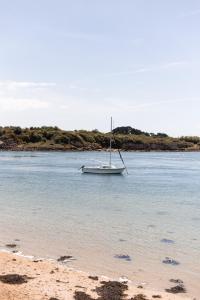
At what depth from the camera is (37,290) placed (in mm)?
16719

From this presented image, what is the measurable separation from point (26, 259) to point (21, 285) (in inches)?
183

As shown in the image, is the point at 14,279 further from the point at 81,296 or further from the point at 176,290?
the point at 176,290

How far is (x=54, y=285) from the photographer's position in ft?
57.6

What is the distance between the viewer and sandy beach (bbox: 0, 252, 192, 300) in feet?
53.5

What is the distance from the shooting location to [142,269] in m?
21.4

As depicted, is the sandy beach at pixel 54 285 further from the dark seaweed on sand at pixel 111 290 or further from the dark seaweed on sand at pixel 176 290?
the dark seaweed on sand at pixel 176 290

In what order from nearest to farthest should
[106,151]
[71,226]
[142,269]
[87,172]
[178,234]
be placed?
[142,269] < [178,234] < [71,226] < [87,172] < [106,151]

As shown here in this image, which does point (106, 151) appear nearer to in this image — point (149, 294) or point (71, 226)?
point (71, 226)

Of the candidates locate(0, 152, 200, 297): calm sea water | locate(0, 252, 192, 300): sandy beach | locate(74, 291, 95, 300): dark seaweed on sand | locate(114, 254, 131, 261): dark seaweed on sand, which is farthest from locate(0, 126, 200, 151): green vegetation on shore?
locate(74, 291, 95, 300): dark seaweed on sand

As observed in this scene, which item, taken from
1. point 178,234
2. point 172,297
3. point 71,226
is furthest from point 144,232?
point 172,297

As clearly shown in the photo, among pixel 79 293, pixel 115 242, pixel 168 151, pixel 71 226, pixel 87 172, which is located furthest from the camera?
pixel 168 151

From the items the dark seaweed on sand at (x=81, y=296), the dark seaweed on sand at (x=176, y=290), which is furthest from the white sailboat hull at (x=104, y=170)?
the dark seaweed on sand at (x=81, y=296)

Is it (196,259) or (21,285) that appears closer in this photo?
(21,285)

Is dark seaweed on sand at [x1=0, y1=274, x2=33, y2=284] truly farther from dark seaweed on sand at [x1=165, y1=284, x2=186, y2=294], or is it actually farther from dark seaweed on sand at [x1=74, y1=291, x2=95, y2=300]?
dark seaweed on sand at [x1=165, y1=284, x2=186, y2=294]
